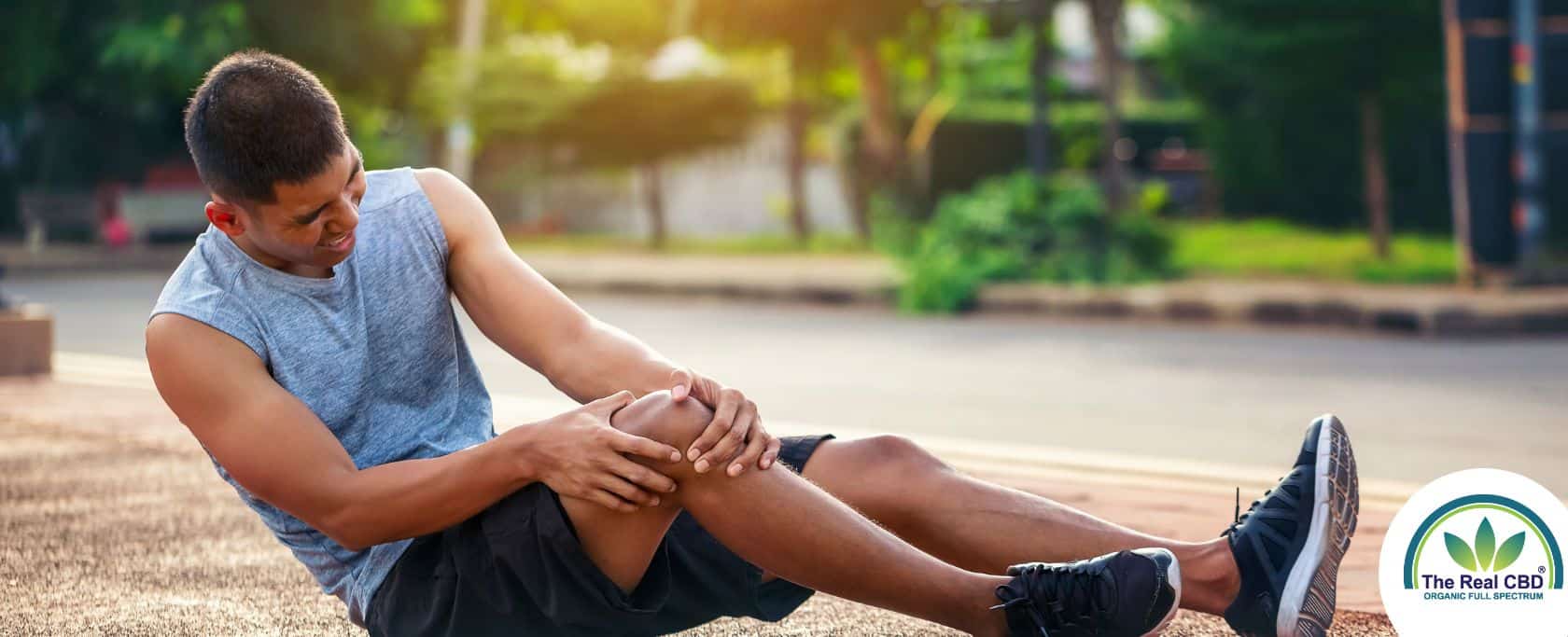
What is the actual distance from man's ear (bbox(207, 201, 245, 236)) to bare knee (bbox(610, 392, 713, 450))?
Answer: 0.65 meters

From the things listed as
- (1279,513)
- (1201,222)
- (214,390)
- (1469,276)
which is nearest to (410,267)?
(214,390)

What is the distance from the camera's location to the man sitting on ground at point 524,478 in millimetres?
2648

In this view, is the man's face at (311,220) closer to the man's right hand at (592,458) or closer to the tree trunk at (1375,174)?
the man's right hand at (592,458)

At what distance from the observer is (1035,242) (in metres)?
14.0

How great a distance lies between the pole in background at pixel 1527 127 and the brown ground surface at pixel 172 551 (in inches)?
326

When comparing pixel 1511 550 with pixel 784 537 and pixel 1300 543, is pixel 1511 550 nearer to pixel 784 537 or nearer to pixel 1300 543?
pixel 1300 543

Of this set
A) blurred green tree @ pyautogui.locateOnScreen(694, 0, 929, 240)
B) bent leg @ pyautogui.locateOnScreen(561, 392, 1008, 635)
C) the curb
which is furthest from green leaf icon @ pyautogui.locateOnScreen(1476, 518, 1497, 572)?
blurred green tree @ pyautogui.locateOnScreen(694, 0, 929, 240)

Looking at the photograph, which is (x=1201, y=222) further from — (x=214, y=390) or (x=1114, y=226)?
(x=214, y=390)

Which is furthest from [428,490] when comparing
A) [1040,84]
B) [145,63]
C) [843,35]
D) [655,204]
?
[655,204]

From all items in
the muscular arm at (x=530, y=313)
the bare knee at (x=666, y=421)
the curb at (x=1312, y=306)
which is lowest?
the curb at (x=1312, y=306)

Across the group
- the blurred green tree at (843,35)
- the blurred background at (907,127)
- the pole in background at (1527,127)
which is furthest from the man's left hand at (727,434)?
the blurred green tree at (843,35)

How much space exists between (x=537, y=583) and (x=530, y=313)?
602 millimetres

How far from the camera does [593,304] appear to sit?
14625mm

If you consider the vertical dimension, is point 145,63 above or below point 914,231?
above
